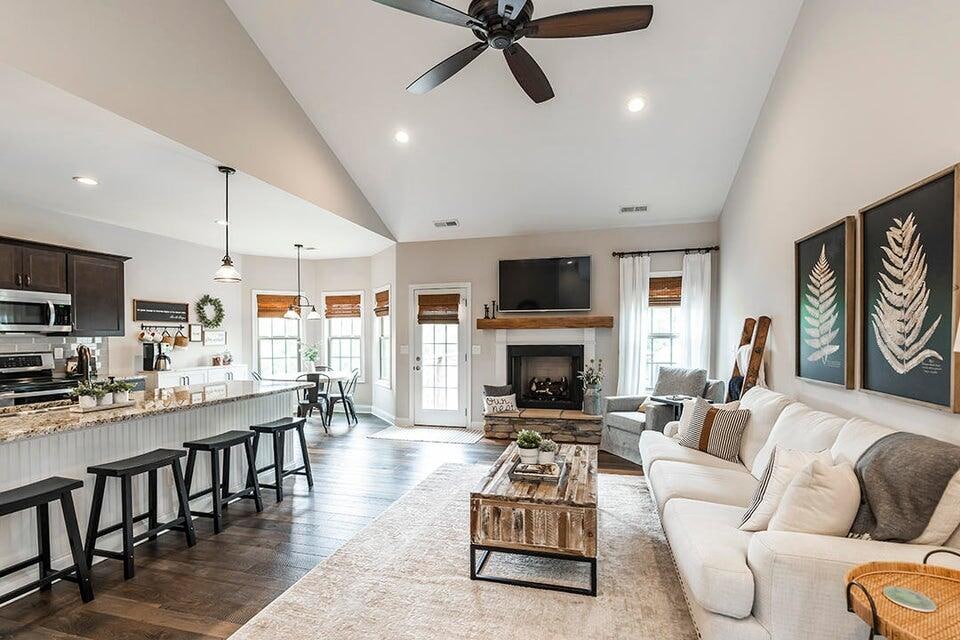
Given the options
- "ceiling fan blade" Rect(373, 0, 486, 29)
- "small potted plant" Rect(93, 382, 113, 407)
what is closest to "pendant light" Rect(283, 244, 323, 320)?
"small potted plant" Rect(93, 382, 113, 407)

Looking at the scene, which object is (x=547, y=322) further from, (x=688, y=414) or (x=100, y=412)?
(x=100, y=412)

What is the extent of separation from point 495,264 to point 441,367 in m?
1.68

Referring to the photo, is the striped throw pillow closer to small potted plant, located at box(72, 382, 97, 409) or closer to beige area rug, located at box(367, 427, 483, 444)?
beige area rug, located at box(367, 427, 483, 444)

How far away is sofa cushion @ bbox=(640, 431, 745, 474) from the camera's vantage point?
11.3 ft

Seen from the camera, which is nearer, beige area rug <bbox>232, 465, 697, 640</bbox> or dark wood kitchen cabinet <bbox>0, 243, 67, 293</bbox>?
beige area rug <bbox>232, 465, 697, 640</bbox>

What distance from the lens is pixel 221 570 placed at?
2947 mm

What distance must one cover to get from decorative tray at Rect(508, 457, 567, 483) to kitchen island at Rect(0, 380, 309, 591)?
224 centimetres

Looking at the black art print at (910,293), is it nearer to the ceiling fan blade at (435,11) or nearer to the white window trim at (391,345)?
the ceiling fan blade at (435,11)

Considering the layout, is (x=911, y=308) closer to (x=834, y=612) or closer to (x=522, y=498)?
(x=834, y=612)

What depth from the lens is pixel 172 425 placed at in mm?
3639

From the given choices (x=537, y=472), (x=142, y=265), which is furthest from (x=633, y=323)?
(x=142, y=265)

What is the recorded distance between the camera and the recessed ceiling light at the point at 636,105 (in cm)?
438

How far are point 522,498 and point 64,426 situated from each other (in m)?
2.54

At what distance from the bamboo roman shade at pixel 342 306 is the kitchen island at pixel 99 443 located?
3.98 m
